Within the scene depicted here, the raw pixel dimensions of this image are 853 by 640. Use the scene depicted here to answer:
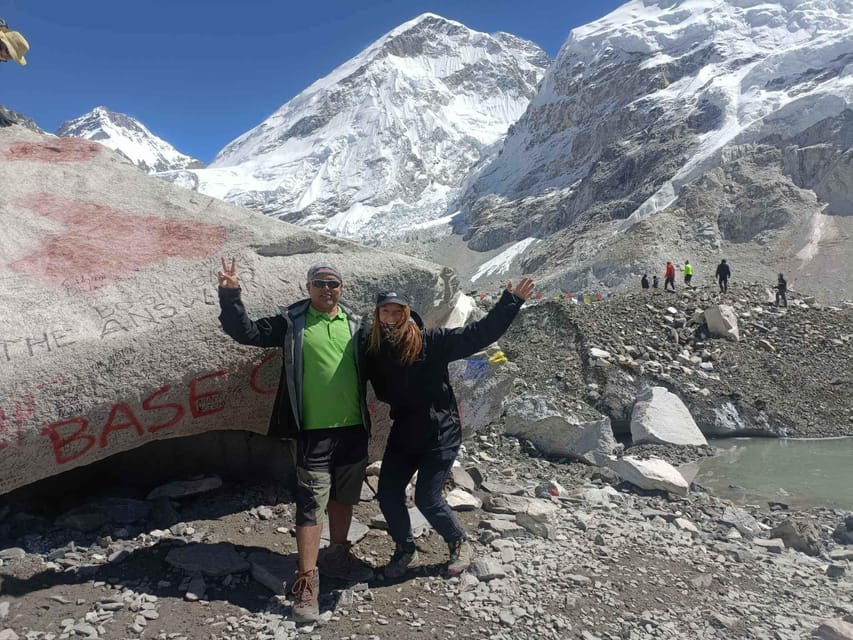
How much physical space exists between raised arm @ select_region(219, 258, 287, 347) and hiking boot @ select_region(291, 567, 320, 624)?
4.62 ft

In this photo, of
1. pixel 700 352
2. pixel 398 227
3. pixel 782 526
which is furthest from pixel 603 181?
pixel 782 526

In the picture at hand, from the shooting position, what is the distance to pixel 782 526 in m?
6.05

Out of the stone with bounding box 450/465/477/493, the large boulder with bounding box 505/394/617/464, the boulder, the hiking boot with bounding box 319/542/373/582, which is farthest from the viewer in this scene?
the boulder

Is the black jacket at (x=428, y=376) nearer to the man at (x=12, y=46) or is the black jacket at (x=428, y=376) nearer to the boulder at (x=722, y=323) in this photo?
the man at (x=12, y=46)

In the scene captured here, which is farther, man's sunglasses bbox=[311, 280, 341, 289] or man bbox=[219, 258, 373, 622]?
man's sunglasses bbox=[311, 280, 341, 289]

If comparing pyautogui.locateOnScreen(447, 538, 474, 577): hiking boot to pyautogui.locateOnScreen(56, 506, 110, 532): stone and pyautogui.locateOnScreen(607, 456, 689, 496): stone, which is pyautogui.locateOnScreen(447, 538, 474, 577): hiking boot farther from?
pyautogui.locateOnScreen(607, 456, 689, 496): stone

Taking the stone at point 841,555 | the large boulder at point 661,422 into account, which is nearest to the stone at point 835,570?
the stone at point 841,555

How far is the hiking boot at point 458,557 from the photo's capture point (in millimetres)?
3977

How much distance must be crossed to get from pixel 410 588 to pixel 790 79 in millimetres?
→ 99506

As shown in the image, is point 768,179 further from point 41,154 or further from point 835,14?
point 835,14

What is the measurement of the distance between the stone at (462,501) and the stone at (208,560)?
1961mm

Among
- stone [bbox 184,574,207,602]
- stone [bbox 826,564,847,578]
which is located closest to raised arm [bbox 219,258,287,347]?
stone [bbox 184,574,207,602]

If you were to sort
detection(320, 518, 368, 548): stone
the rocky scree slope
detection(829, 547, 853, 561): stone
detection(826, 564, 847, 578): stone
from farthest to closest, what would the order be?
the rocky scree slope
detection(829, 547, 853, 561): stone
detection(826, 564, 847, 578): stone
detection(320, 518, 368, 548): stone

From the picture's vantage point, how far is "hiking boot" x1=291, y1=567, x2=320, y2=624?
3.42 m
